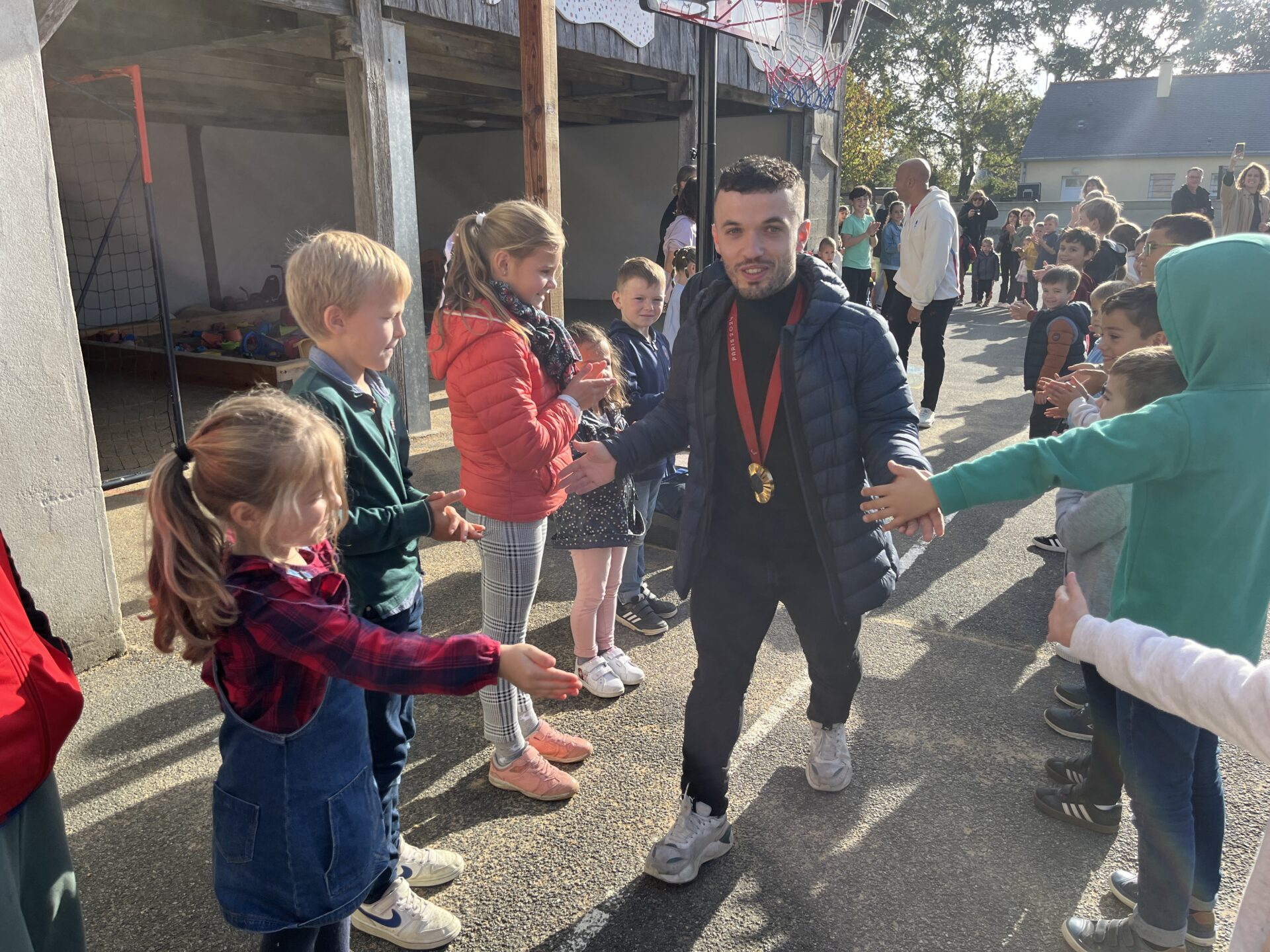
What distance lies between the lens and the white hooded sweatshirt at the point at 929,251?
756 centimetres

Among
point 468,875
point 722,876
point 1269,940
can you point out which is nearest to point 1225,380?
point 1269,940

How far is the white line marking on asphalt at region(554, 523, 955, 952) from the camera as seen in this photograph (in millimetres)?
2422

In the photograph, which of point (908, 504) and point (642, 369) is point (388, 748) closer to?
point (908, 504)

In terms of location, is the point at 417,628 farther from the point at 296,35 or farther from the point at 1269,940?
the point at 296,35

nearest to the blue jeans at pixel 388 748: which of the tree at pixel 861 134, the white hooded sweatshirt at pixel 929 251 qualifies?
the white hooded sweatshirt at pixel 929 251

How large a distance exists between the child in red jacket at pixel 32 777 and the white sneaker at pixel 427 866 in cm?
97

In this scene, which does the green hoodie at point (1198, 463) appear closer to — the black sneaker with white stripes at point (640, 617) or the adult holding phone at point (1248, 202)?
the black sneaker with white stripes at point (640, 617)

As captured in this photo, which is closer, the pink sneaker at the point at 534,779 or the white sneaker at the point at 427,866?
the white sneaker at the point at 427,866

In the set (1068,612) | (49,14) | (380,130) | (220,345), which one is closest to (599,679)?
(1068,612)

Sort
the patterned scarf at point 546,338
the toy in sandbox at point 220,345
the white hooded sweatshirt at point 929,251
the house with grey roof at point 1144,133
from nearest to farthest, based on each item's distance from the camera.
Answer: the patterned scarf at point 546,338 → the white hooded sweatshirt at point 929,251 → the toy in sandbox at point 220,345 → the house with grey roof at point 1144,133

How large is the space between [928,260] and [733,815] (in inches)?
234

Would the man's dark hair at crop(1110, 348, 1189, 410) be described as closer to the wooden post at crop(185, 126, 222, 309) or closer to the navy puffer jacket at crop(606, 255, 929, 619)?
the navy puffer jacket at crop(606, 255, 929, 619)

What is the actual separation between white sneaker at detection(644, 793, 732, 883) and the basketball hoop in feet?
28.2

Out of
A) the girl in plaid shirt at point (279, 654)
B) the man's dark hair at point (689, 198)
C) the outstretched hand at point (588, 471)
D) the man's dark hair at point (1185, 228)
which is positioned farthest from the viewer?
the man's dark hair at point (689, 198)
